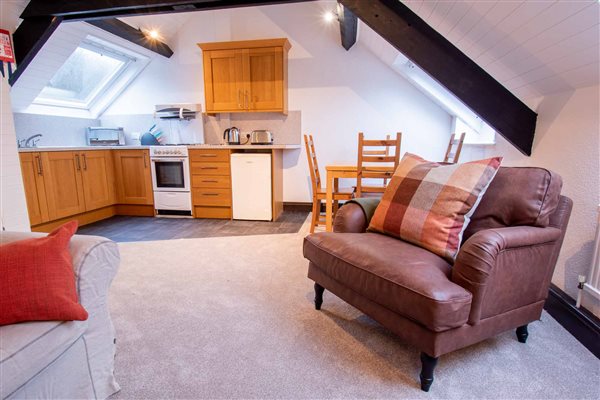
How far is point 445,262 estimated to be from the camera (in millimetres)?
1419

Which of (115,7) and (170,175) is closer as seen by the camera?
(115,7)

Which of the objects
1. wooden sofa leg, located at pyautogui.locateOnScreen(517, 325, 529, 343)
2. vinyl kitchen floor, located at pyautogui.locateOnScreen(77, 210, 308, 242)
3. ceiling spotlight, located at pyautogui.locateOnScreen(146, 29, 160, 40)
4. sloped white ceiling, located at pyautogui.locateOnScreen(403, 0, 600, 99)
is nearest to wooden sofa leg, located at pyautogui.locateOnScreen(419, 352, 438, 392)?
wooden sofa leg, located at pyautogui.locateOnScreen(517, 325, 529, 343)

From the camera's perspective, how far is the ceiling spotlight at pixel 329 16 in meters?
3.56

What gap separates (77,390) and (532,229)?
6.23 ft

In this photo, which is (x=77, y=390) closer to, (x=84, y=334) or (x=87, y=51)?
(x=84, y=334)

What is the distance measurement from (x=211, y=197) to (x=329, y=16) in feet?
8.85

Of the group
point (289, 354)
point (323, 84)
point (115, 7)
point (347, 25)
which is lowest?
point (289, 354)

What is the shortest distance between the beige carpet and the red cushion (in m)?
0.54

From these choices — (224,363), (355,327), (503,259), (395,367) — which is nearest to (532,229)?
(503,259)

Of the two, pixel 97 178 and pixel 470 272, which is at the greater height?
pixel 97 178

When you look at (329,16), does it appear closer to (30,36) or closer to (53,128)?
(30,36)

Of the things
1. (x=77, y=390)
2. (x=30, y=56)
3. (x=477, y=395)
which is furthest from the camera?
(x=30, y=56)

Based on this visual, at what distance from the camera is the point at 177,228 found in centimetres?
353

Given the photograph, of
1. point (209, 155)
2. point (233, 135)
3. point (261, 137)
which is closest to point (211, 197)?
point (209, 155)
